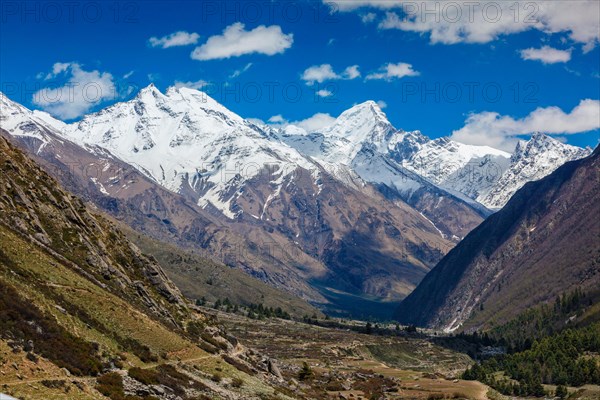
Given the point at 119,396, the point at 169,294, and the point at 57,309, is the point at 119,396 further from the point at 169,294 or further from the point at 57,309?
the point at 169,294

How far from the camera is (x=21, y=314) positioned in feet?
229

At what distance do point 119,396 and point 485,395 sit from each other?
427 ft

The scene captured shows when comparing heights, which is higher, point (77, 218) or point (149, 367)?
point (77, 218)

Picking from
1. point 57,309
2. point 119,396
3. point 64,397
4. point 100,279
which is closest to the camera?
point 64,397

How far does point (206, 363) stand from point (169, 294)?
1530 inches

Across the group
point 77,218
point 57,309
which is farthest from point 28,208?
point 57,309

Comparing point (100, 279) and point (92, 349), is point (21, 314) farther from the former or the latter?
point (100, 279)

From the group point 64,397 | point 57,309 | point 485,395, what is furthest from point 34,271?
point 485,395

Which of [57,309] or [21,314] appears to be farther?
[57,309]

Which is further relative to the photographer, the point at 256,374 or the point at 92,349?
the point at 256,374

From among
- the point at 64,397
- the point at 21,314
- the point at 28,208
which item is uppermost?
the point at 28,208

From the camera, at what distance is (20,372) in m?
60.2

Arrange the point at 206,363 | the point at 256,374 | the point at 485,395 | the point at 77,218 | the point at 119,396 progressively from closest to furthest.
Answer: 1. the point at 119,396
2. the point at 206,363
3. the point at 256,374
4. the point at 77,218
5. the point at 485,395

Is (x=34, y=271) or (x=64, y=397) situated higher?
(x=34, y=271)
